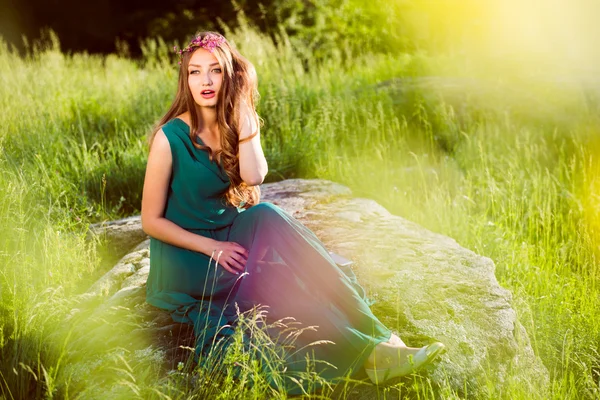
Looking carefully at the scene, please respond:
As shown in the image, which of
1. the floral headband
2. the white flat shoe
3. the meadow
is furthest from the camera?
the floral headband

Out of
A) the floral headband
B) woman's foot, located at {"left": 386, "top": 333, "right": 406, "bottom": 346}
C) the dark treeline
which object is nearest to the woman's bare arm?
the floral headband

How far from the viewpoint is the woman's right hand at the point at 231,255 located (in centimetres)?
Answer: 254

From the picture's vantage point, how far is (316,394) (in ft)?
7.45

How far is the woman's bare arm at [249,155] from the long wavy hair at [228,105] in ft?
0.07

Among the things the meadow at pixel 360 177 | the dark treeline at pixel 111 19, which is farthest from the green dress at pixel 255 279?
the dark treeline at pixel 111 19

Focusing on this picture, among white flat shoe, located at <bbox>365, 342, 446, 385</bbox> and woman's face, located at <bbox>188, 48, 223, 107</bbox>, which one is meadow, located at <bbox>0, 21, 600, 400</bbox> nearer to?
white flat shoe, located at <bbox>365, 342, 446, 385</bbox>

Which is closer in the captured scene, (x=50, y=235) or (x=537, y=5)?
(x=50, y=235)

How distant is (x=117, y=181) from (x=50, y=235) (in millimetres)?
1353

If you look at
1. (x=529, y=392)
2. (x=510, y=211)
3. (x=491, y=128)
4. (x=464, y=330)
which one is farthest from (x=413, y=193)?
(x=529, y=392)

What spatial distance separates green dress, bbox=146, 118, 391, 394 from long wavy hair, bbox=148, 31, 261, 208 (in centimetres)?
5

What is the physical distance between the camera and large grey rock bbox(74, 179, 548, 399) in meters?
2.47

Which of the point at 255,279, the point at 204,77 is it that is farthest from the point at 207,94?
the point at 255,279

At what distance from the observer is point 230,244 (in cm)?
260

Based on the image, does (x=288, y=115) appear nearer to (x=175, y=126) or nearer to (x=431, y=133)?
(x=431, y=133)
